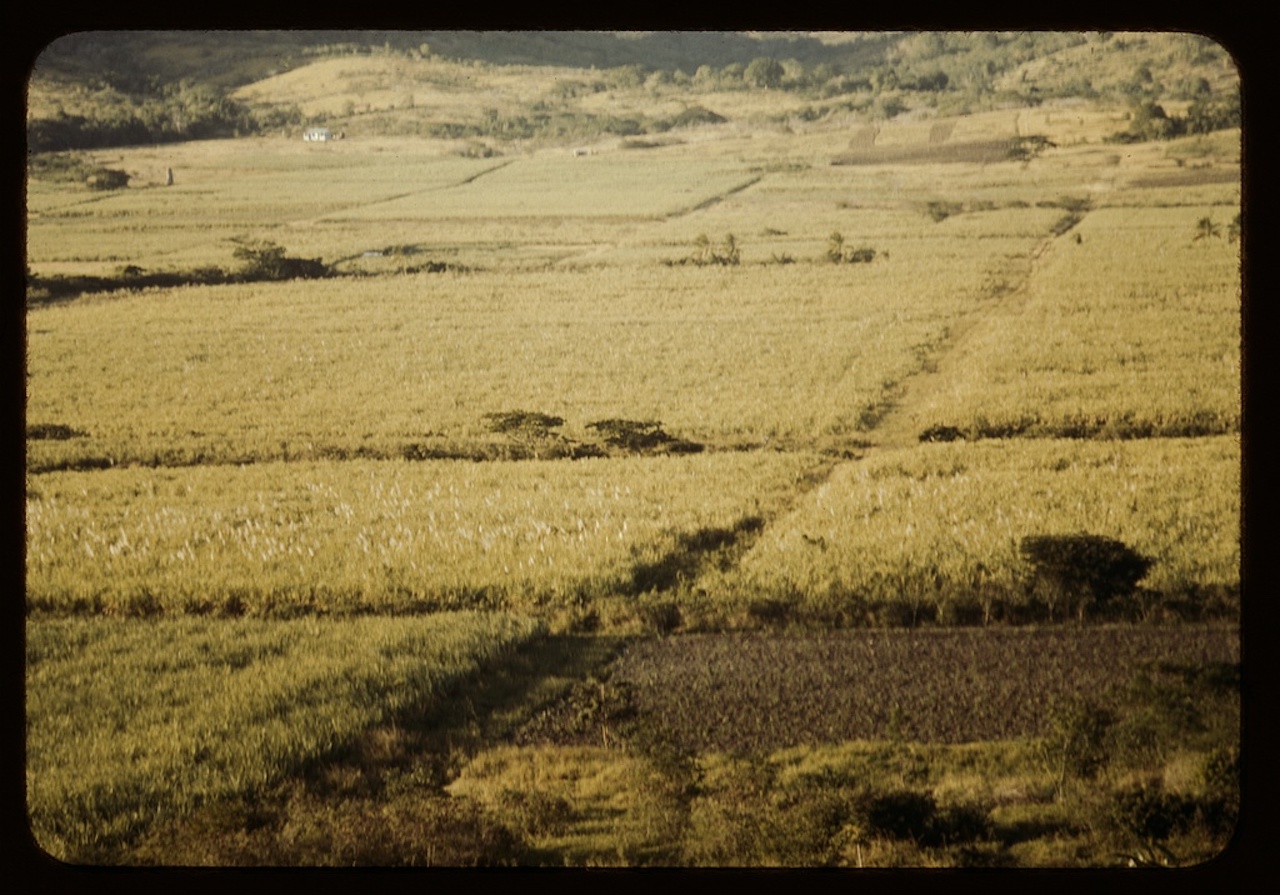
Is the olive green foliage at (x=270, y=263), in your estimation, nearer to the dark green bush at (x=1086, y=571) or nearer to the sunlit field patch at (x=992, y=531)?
the sunlit field patch at (x=992, y=531)

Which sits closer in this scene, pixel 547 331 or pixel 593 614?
pixel 593 614

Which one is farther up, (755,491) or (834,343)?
(834,343)

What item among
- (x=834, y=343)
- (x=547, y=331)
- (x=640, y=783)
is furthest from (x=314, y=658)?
(x=834, y=343)

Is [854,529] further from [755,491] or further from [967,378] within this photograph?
[967,378]

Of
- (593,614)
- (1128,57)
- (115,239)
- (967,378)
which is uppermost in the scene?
(1128,57)

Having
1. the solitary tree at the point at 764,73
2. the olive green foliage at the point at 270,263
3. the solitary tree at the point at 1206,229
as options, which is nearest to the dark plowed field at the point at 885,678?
the solitary tree at the point at 1206,229

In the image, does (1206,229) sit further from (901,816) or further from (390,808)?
(390,808)

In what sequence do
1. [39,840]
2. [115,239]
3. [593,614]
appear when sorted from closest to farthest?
[39,840] < [593,614] < [115,239]

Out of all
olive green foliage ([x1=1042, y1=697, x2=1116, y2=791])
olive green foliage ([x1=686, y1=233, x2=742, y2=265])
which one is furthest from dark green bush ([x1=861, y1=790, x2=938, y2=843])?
olive green foliage ([x1=686, y1=233, x2=742, y2=265])
